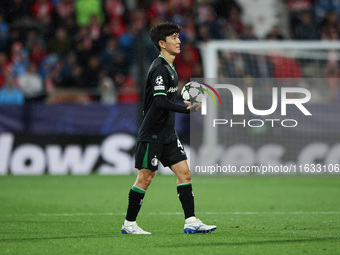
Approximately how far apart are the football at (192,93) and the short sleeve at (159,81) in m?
0.21

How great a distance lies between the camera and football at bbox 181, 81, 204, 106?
7.42m

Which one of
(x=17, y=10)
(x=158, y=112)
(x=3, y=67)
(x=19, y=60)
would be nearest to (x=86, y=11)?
(x=17, y=10)

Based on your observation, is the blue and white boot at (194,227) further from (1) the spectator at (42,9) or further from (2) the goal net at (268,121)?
(1) the spectator at (42,9)

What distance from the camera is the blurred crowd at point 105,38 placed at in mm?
17672

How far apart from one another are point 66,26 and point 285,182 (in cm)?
873

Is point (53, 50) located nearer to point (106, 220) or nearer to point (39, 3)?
point (39, 3)

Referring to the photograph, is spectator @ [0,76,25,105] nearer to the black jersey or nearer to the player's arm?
the black jersey

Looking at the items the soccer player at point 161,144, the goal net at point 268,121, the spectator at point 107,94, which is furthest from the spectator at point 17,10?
the soccer player at point 161,144

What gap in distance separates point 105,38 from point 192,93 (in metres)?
Result: 12.7

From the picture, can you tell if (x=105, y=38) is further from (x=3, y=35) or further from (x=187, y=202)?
(x=187, y=202)

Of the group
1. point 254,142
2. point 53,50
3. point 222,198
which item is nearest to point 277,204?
point 222,198

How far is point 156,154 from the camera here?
24.6 feet

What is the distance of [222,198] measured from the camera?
11.8 meters

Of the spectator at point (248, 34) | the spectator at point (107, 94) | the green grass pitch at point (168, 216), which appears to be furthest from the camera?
the spectator at point (248, 34)
